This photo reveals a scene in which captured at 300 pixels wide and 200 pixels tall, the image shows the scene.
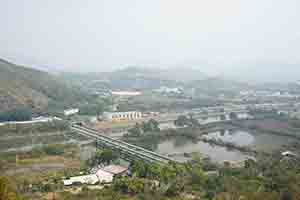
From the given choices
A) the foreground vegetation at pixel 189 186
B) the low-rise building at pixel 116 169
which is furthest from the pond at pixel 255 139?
the low-rise building at pixel 116 169

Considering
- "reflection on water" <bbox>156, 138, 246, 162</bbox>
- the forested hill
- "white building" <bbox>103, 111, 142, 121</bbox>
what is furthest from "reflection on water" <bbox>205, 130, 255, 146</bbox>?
the forested hill

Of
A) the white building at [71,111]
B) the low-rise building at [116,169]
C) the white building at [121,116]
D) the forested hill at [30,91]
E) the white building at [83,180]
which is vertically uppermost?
the forested hill at [30,91]

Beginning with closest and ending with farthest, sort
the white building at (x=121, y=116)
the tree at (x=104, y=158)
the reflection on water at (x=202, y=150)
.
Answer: the tree at (x=104, y=158) < the reflection on water at (x=202, y=150) < the white building at (x=121, y=116)

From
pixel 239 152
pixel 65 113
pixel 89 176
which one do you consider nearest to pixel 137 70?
pixel 65 113

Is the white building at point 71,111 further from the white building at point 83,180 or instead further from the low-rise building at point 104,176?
the white building at point 83,180

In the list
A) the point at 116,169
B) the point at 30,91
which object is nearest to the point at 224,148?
the point at 116,169

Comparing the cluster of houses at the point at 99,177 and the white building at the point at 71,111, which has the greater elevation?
the white building at the point at 71,111

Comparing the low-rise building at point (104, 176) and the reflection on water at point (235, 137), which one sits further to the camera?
the reflection on water at point (235, 137)
